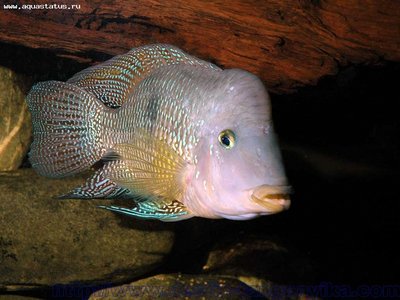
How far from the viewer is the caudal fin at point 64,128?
2.40m

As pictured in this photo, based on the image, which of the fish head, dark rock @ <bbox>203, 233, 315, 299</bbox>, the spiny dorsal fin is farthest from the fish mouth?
dark rock @ <bbox>203, 233, 315, 299</bbox>

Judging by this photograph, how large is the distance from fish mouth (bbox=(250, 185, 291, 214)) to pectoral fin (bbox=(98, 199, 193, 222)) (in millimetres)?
528

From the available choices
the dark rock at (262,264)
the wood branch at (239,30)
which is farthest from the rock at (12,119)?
the dark rock at (262,264)

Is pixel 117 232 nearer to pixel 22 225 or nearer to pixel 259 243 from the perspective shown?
pixel 22 225

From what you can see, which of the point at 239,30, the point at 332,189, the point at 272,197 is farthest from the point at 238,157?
the point at 332,189

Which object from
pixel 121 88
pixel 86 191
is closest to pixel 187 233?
pixel 86 191

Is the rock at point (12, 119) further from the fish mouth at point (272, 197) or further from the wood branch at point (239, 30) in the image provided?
the fish mouth at point (272, 197)

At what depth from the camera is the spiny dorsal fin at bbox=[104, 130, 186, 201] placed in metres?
1.84

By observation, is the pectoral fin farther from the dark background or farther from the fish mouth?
the dark background

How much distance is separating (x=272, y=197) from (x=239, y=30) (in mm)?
1481

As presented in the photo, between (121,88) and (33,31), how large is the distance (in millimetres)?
890

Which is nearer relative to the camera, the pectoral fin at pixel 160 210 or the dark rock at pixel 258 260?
the pectoral fin at pixel 160 210

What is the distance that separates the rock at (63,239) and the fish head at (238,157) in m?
1.35

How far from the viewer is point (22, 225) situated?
9.23ft
